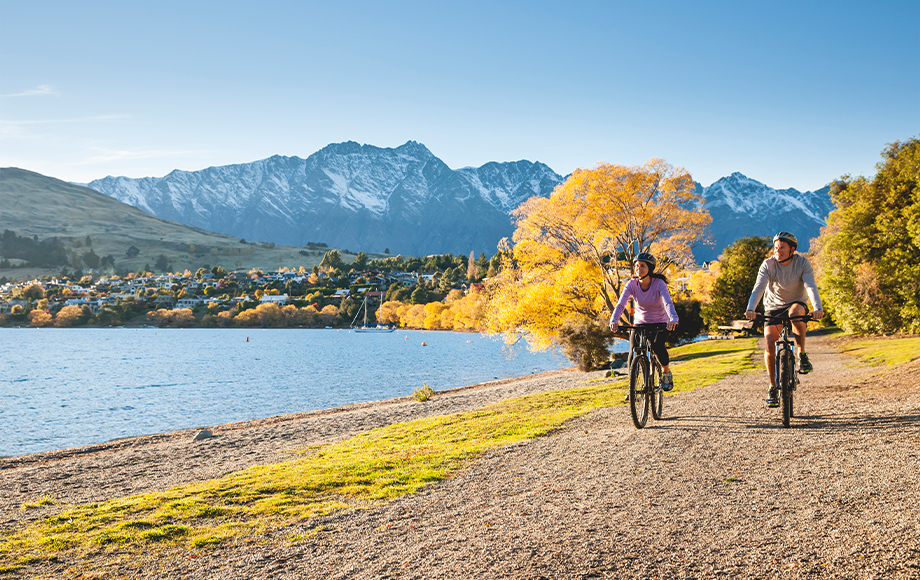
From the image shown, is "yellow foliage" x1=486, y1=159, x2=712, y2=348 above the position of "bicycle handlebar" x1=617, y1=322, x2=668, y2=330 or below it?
above

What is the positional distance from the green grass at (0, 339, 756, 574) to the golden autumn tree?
18728mm

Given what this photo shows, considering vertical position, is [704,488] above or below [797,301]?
below

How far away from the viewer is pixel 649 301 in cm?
1034

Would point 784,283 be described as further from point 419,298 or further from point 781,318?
point 419,298

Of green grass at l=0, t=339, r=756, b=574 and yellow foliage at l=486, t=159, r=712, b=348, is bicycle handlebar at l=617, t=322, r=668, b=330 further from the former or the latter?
yellow foliage at l=486, t=159, r=712, b=348

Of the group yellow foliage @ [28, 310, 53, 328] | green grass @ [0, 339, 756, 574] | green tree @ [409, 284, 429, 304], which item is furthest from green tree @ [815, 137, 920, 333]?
yellow foliage @ [28, 310, 53, 328]

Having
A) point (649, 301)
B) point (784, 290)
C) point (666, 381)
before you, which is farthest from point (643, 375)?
point (784, 290)

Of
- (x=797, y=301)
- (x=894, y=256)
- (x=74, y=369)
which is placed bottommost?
(x=74, y=369)

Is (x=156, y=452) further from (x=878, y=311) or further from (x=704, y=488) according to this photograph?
(x=878, y=311)

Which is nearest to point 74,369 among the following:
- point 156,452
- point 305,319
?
point 156,452

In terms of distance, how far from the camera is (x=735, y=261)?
69.4m

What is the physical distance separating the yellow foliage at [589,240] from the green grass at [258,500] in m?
18.7

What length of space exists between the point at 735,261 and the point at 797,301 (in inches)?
2576

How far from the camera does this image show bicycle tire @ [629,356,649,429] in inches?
413
